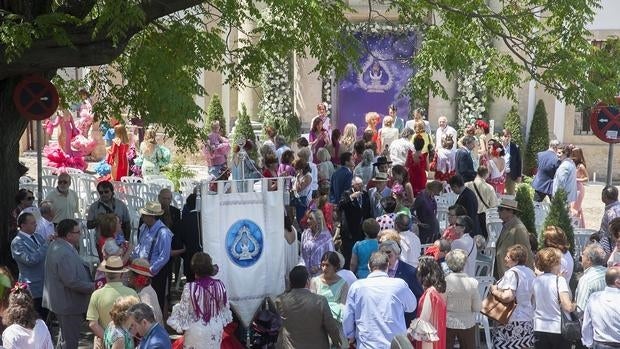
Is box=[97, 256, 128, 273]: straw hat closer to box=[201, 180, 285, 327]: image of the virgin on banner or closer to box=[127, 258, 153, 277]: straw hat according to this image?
box=[127, 258, 153, 277]: straw hat

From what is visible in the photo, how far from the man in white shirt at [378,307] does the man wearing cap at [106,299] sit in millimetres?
1950

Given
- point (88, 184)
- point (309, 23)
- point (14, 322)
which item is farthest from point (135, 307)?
point (88, 184)

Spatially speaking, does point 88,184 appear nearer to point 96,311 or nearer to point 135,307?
point 96,311

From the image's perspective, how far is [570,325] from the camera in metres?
9.58

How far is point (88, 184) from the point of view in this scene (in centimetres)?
1736

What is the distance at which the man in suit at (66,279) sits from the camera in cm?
1025

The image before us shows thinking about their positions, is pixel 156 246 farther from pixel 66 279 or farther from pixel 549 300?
pixel 549 300

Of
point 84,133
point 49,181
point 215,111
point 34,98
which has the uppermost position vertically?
point 215,111

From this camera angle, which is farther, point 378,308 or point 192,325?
point 192,325

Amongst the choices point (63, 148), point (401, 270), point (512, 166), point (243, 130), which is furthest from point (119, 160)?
point (401, 270)

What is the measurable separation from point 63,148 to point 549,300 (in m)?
16.3

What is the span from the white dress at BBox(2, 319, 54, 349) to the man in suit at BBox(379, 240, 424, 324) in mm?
3436

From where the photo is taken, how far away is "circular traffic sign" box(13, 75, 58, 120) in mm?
12344

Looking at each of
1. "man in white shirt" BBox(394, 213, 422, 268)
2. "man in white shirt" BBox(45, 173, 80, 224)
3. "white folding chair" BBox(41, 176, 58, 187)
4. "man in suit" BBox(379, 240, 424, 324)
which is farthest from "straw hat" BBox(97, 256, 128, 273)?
"white folding chair" BBox(41, 176, 58, 187)
